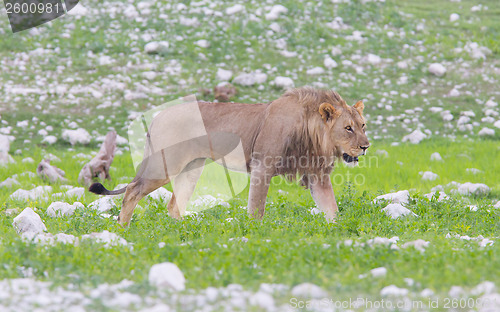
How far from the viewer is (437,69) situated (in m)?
17.7

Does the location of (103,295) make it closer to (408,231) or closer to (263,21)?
(408,231)

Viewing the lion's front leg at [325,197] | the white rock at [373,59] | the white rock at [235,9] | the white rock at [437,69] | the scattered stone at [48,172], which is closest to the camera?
the lion's front leg at [325,197]

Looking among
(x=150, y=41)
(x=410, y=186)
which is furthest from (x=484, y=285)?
(x=150, y=41)

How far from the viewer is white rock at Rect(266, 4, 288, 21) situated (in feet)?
64.6

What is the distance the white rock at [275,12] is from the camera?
19688mm

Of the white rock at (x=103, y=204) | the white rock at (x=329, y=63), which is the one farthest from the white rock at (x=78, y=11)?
the white rock at (x=103, y=204)

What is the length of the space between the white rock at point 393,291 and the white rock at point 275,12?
51.1ft

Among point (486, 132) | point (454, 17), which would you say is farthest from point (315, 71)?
point (454, 17)

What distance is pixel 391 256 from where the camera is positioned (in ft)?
19.0

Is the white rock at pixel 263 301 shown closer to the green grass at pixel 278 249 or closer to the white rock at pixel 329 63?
the green grass at pixel 278 249

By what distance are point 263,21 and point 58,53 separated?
19.8 feet

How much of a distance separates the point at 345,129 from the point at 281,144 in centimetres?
85

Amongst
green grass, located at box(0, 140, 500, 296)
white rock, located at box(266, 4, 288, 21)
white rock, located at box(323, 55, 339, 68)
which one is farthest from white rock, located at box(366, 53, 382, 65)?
green grass, located at box(0, 140, 500, 296)
